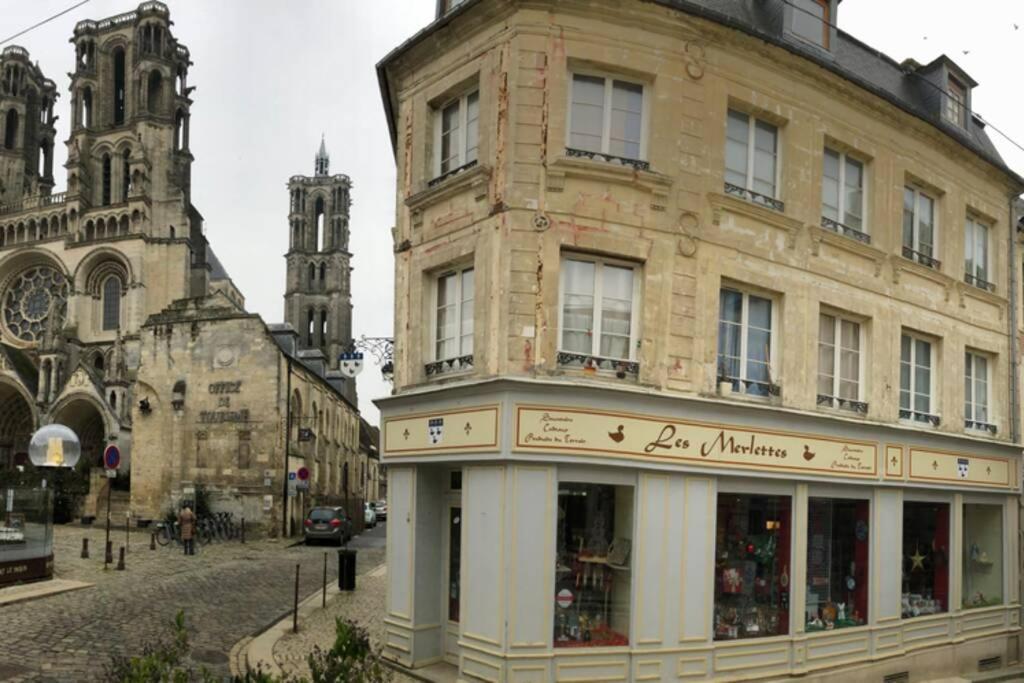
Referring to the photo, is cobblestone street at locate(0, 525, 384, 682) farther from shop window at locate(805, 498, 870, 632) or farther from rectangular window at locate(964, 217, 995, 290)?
rectangular window at locate(964, 217, 995, 290)

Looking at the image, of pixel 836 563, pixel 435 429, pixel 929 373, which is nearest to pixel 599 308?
pixel 435 429

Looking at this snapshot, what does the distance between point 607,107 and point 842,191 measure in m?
4.34

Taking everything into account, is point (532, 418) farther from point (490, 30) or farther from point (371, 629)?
point (371, 629)

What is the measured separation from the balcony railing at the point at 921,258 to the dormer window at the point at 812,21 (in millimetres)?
3361

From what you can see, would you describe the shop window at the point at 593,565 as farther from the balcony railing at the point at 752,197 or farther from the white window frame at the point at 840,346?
→ the white window frame at the point at 840,346

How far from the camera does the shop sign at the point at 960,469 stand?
47.0ft

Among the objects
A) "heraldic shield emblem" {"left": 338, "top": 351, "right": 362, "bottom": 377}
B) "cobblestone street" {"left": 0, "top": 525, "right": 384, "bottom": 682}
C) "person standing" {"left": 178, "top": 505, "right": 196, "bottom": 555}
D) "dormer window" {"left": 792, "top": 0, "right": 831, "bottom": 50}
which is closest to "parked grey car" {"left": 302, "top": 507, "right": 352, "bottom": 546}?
"cobblestone street" {"left": 0, "top": 525, "right": 384, "bottom": 682}

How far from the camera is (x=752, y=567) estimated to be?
39.3ft

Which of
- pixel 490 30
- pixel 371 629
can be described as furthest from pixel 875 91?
pixel 371 629

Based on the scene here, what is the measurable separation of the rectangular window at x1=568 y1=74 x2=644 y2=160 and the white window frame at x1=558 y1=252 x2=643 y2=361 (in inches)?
48.2

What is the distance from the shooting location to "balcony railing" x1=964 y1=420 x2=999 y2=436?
1586 centimetres

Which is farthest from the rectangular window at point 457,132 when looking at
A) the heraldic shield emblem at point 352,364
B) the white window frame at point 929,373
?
the heraldic shield emblem at point 352,364

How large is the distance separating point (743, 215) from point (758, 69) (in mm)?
1885

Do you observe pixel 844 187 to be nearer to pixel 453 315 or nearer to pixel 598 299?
pixel 598 299
